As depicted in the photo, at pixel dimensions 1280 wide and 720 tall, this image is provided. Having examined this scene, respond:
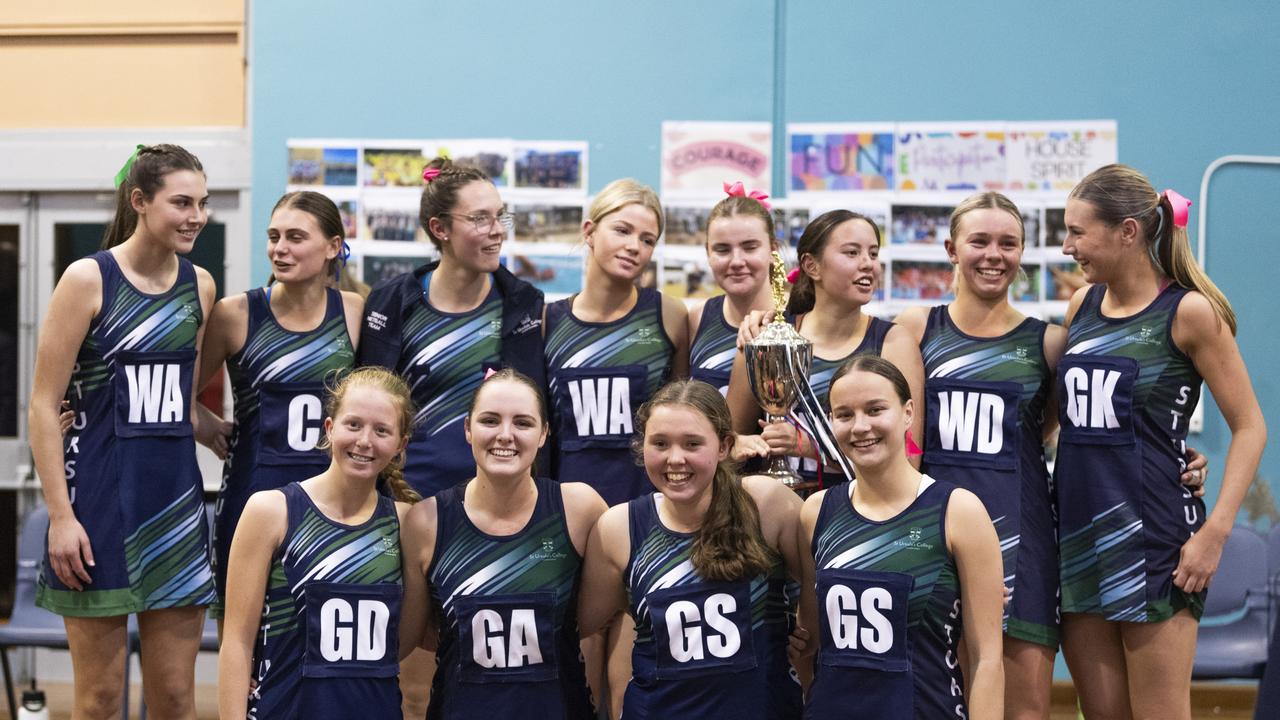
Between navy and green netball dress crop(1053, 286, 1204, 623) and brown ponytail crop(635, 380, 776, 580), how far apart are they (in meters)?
0.79

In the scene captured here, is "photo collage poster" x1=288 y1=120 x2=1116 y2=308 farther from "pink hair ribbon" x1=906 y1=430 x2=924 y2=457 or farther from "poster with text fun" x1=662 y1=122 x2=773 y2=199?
"pink hair ribbon" x1=906 y1=430 x2=924 y2=457

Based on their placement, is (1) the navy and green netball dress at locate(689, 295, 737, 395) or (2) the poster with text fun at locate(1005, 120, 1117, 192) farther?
(2) the poster with text fun at locate(1005, 120, 1117, 192)

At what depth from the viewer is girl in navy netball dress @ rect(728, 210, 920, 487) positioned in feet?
9.31

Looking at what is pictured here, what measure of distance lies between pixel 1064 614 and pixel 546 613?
46.8 inches

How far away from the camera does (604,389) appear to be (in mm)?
3045

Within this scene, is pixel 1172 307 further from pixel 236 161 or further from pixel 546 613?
pixel 236 161

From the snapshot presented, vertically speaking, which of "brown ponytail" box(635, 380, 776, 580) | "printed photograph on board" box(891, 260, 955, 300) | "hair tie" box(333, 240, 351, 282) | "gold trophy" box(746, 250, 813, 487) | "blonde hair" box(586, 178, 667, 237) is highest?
"blonde hair" box(586, 178, 667, 237)

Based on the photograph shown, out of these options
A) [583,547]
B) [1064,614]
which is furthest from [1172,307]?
[583,547]

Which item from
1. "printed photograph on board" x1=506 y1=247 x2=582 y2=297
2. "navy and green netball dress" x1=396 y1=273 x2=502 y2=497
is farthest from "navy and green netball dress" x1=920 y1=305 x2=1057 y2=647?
"printed photograph on board" x1=506 y1=247 x2=582 y2=297

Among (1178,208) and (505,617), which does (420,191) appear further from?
(1178,208)

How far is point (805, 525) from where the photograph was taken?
2.49m

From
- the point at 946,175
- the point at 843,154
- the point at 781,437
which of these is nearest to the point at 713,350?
the point at 781,437

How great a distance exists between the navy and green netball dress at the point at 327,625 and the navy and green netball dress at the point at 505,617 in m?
0.11

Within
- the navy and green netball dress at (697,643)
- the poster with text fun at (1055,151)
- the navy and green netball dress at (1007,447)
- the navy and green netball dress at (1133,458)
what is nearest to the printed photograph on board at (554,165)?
the poster with text fun at (1055,151)
